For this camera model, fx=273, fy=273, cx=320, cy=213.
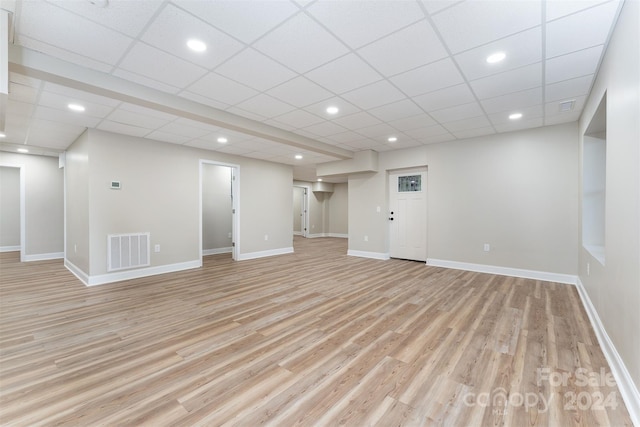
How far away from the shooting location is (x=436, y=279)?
4.71 meters

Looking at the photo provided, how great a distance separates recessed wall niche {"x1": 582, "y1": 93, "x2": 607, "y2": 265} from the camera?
3.65 m

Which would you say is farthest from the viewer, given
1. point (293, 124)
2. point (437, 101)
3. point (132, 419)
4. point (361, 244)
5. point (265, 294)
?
point (361, 244)

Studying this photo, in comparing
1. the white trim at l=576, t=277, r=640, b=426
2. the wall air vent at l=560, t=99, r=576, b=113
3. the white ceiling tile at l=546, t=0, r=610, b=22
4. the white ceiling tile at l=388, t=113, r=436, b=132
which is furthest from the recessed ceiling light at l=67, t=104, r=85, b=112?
the wall air vent at l=560, t=99, r=576, b=113

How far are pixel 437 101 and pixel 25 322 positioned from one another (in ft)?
17.9

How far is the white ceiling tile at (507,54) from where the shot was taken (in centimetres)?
227

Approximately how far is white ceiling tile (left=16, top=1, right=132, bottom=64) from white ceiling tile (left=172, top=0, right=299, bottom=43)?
783mm

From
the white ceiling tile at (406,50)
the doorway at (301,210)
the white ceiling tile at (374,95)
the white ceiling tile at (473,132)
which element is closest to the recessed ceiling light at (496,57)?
the white ceiling tile at (406,50)

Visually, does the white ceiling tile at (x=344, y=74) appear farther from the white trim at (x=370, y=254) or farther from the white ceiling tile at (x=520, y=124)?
the white trim at (x=370, y=254)

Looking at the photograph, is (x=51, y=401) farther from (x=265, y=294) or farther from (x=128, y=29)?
(x=128, y=29)

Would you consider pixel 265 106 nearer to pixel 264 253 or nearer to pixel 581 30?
pixel 581 30

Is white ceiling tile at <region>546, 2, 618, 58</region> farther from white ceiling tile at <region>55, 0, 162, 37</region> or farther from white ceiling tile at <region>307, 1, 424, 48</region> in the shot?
Result: white ceiling tile at <region>55, 0, 162, 37</region>

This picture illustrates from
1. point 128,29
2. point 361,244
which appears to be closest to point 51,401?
point 128,29

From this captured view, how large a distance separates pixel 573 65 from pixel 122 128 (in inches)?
234

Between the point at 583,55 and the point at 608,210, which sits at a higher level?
the point at 583,55
